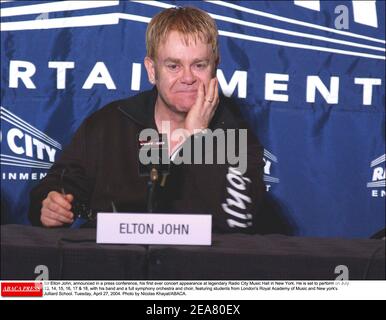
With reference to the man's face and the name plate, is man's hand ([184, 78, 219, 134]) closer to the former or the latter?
the man's face

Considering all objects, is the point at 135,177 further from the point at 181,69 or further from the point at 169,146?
the point at 181,69

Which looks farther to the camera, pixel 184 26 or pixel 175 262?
pixel 184 26

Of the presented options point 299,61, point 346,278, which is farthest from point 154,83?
point 346,278

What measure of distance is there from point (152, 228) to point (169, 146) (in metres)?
0.42

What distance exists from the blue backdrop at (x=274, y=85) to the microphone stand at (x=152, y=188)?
1.45 ft

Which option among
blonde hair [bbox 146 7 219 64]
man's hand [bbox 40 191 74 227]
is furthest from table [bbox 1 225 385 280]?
blonde hair [bbox 146 7 219 64]

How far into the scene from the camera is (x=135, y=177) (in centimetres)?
275

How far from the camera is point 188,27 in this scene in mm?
2768

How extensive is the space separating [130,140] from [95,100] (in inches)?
9.2

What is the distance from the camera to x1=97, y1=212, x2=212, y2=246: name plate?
2.41 m

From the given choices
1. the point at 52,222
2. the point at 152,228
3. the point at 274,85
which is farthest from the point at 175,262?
the point at 274,85

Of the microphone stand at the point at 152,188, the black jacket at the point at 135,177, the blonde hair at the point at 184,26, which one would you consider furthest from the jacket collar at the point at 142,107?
the microphone stand at the point at 152,188
